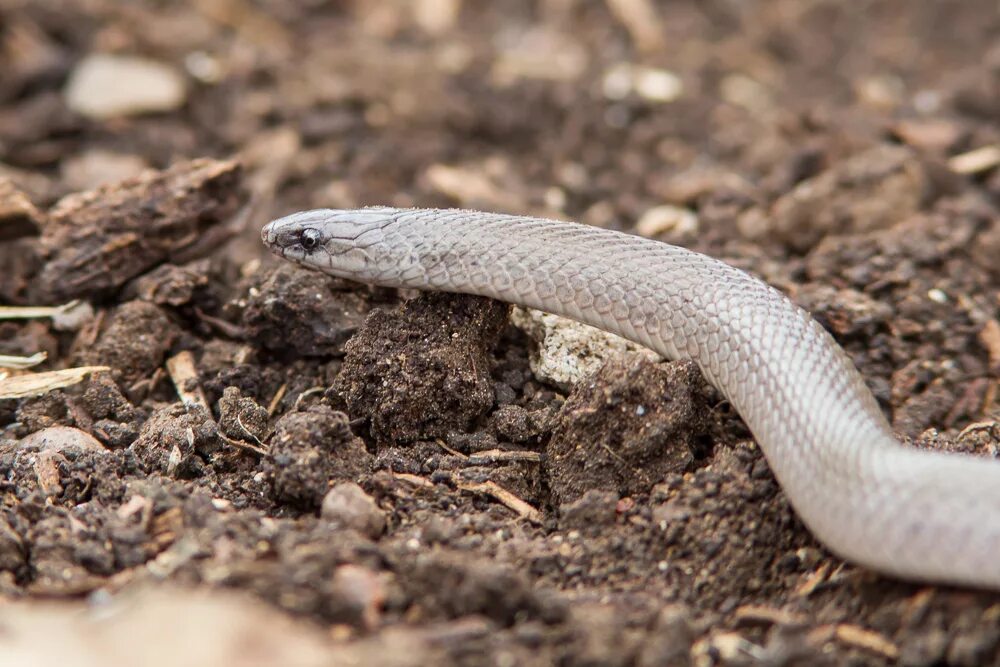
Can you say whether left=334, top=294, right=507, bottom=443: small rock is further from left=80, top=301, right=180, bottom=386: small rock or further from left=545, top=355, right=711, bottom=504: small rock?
left=80, top=301, right=180, bottom=386: small rock

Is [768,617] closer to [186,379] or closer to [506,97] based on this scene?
[186,379]

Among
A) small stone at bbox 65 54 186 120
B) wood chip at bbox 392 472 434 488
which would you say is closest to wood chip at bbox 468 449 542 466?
wood chip at bbox 392 472 434 488

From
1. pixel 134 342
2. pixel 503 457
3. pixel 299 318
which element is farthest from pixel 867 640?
pixel 134 342

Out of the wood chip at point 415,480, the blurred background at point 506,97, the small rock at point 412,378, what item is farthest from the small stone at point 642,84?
the wood chip at point 415,480

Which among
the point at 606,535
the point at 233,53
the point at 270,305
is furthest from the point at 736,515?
the point at 233,53

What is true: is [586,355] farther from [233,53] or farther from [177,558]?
[233,53]

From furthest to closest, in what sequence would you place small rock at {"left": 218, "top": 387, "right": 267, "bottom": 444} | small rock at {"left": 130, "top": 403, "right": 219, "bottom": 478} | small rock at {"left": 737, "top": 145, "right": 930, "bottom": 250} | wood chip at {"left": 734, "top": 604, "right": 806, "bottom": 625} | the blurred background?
the blurred background → small rock at {"left": 737, "top": 145, "right": 930, "bottom": 250} → small rock at {"left": 218, "top": 387, "right": 267, "bottom": 444} → small rock at {"left": 130, "top": 403, "right": 219, "bottom": 478} → wood chip at {"left": 734, "top": 604, "right": 806, "bottom": 625}
